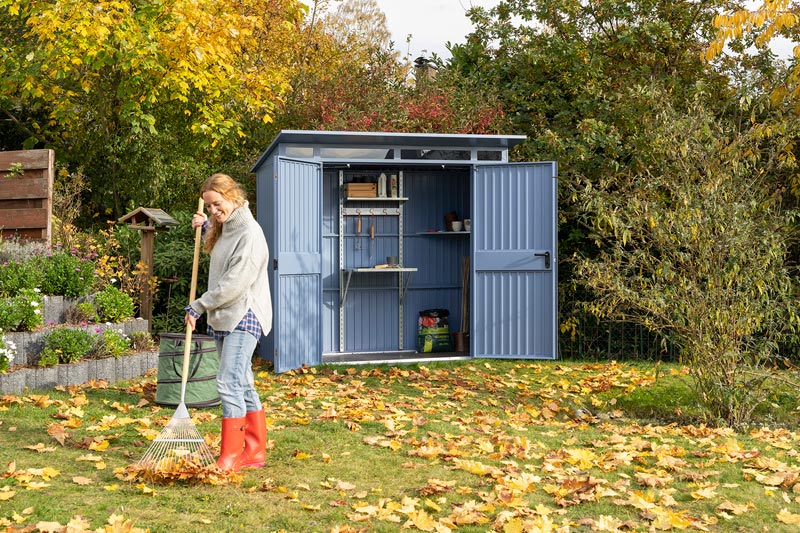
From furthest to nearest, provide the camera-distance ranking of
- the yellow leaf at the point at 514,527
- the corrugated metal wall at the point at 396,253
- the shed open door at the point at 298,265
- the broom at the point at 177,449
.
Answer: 1. the corrugated metal wall at the point at 396,253
2. the shed open door at the point at 298,265
3. the broom at the point at 177,449
4. the yellow leaf at the point at 514,527

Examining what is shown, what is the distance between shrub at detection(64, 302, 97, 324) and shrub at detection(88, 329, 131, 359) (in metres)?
0.30

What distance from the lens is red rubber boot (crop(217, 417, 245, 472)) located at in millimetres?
4738

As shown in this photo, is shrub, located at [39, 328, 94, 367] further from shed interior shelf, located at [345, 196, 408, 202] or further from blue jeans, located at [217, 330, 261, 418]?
shed interior shelf, located at [345, 196, 408, 202]

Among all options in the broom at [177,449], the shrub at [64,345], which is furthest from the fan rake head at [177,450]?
the shrub at [64,345]

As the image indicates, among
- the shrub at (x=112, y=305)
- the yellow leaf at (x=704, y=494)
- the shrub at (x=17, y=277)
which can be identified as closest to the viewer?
the yellow leaf at (x=704, y=494)

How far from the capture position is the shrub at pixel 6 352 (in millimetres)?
7121

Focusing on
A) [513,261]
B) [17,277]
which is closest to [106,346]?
[17,277]

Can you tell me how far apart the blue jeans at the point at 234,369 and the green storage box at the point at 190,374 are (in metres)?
1.96

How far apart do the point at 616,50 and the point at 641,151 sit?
266cm

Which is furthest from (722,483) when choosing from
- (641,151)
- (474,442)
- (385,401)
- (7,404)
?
(641,151)

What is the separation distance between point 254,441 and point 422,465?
973 millimetres

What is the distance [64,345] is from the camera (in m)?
7.72

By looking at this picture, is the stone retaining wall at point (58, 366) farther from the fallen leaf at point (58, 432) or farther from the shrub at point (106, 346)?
the fallen leaf at point (58, 432)

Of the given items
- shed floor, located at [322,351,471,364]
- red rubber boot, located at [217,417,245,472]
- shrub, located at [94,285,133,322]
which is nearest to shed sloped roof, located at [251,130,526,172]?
shrub, located at [94,285,133,322]
